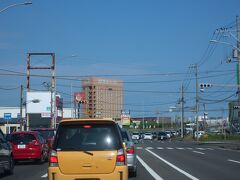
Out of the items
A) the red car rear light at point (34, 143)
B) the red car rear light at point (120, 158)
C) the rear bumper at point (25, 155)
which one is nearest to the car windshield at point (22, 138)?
the red car rear light at point (34, 143)

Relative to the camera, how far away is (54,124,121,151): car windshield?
34.9 ft

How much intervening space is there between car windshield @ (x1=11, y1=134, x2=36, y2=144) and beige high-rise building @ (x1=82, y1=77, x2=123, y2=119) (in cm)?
7229

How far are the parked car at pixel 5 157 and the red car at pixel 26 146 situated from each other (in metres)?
4.86

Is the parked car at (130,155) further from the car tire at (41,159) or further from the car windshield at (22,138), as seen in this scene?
the car tire at (41,159)

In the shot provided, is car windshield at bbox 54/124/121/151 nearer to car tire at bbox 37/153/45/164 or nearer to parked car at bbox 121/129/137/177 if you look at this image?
parked car at bbox 121/129/137/177

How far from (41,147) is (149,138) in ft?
230

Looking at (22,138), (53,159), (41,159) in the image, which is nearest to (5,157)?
(22,138)

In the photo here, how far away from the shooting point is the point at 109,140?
1066 centimetres

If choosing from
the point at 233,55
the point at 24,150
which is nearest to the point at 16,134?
the point at 24,150

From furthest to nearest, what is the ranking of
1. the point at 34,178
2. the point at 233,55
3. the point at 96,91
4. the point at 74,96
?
1. the point at 96,91
2. the point at 74,96
3. the point at 233,55
4. the point at 34,178

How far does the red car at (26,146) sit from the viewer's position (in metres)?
23.4

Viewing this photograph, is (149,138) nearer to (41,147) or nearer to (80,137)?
(41,147)

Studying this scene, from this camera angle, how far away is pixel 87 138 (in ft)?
35.0

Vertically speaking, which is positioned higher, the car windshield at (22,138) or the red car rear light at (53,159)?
the red car rear light at (53,159)
